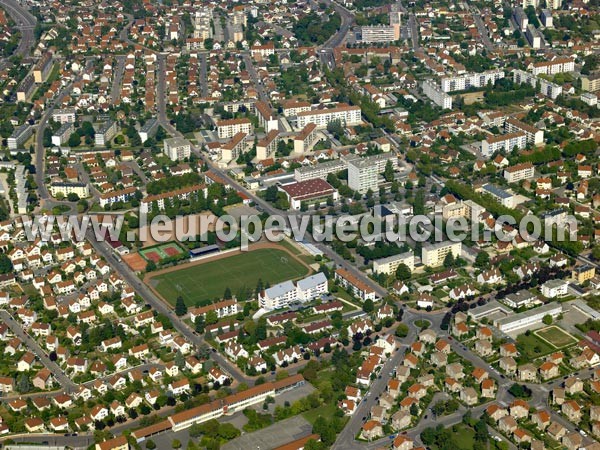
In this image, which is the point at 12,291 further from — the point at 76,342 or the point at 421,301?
the point at 421,301

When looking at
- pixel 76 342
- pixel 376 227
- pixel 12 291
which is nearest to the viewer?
pixel 76 342

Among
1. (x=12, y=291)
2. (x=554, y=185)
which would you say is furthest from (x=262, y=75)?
(x=12, y=291)

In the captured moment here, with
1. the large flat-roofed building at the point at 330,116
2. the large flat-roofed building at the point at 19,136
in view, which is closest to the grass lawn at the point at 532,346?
the large flat-roofed building at the point at 330,116

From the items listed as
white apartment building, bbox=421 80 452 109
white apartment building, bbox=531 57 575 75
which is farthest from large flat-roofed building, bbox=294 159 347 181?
white apartment building, bbox=531 57 575 75

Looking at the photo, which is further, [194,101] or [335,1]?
[335,1]

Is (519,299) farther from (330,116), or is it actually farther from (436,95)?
(436,95)

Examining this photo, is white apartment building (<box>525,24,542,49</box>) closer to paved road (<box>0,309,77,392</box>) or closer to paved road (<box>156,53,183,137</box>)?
paved road (<box>156,53,183,137</box>)
